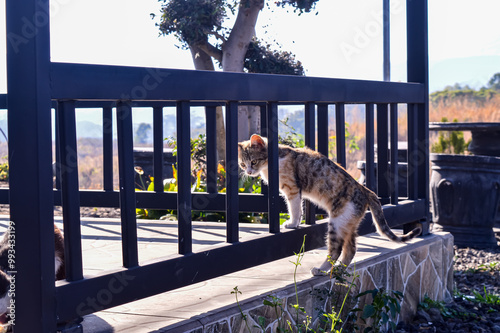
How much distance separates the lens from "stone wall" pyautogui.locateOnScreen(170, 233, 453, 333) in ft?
9.14

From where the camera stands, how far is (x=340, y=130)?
152 inches

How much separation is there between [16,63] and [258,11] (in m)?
6.76

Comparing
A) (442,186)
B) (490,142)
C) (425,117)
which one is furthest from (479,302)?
(490,142)

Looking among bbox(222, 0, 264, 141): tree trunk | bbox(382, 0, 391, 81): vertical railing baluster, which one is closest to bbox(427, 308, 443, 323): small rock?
bbox(222, 0, 264, 141): tree trunk

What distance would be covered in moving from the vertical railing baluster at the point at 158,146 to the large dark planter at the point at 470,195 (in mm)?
3734

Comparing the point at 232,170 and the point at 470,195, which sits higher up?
the point at 232,170

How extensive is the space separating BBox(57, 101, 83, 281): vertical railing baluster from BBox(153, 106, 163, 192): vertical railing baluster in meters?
2.53

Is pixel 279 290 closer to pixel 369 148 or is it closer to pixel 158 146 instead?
pixel 369 148

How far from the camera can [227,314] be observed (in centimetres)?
276

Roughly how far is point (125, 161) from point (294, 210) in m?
1.61

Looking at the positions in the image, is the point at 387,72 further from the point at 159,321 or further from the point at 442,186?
the point at 159,321

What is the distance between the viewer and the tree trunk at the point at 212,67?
29.2ft

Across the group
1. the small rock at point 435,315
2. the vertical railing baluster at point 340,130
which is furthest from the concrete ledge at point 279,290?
the vertical railing baluster at point 340,130

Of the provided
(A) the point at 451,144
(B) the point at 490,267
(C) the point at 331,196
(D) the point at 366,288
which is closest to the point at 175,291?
(C) the point at 331,196
